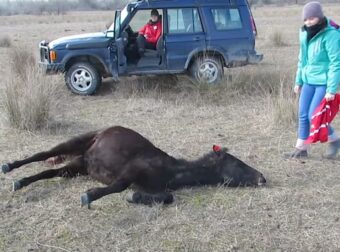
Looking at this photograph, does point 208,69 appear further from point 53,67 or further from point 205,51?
point 53,67

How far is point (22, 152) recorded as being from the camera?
631 cm

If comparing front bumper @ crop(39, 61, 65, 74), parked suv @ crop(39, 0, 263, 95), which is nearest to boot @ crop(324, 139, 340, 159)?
parked suv @ crop(39, 0, 263, 95)

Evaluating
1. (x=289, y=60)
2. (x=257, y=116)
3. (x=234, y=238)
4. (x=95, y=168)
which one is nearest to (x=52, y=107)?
(x=95, y=168)

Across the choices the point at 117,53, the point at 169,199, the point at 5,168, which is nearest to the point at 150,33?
the point at 117,53

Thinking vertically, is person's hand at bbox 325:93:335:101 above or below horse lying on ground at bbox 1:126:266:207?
above

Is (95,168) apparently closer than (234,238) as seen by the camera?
No

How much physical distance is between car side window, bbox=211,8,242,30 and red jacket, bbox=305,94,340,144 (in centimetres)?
499

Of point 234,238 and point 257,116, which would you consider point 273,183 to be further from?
point 257,116

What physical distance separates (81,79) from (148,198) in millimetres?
5870

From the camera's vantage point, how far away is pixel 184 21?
10.3 m

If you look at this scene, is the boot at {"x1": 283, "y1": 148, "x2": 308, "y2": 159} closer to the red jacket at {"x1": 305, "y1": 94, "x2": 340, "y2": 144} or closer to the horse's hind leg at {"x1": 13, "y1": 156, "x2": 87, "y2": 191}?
the red jacket at {"x1": 305, "y1": 94, "x2": 340, "y2": 144}

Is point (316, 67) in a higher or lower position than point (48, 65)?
higher

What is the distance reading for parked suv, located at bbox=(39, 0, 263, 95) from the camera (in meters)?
10.1

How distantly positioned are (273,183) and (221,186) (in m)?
0.60
